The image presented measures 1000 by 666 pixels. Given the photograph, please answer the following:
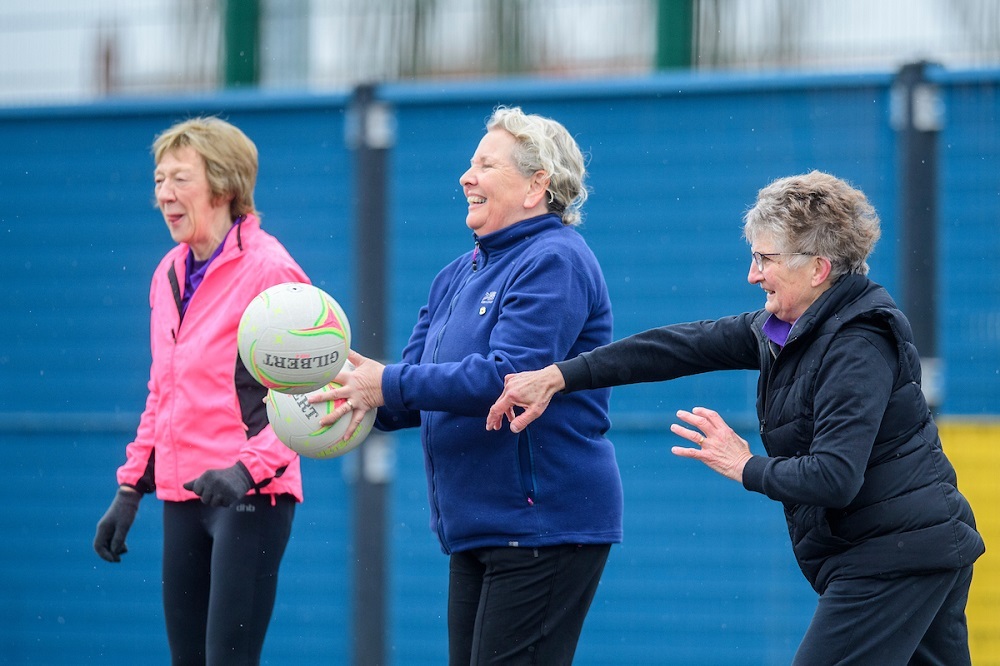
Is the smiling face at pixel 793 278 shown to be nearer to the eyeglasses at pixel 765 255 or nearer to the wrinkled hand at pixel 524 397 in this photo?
the eyeglasses at pixel 765 255

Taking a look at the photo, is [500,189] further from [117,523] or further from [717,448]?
[117,523]

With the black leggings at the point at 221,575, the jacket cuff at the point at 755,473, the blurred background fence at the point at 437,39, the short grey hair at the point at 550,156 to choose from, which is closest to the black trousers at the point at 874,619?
the jacket cuff at the point at 755,473

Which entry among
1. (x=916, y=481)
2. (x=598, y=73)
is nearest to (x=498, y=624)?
(x=916, y=481)

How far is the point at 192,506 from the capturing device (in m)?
4.25

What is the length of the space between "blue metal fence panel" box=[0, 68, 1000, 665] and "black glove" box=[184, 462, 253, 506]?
2212 mm

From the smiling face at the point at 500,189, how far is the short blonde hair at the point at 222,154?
1.03 metres

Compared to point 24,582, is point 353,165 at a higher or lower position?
higher

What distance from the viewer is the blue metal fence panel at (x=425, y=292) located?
586 cm

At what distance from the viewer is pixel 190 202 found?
14.2ft

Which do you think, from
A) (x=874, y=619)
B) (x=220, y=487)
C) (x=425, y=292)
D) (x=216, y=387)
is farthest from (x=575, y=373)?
(x=425, y=292)

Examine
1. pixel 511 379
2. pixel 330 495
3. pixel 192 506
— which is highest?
pixel 511 379

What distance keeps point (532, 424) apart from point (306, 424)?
719 mm

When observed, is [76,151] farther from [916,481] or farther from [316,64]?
[916,481]

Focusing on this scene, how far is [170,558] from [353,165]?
263cm
